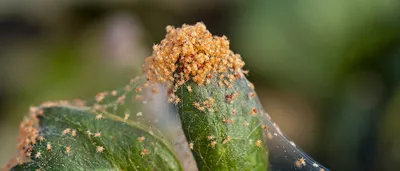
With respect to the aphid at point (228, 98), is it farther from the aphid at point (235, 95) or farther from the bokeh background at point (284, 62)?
the bokeh background at point (284, 62)

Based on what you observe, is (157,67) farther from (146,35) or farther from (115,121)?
(146,35)

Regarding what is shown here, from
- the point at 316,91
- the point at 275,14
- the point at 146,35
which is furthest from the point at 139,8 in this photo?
the point at 316,91

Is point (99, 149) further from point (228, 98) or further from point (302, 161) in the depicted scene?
point (302, 161)

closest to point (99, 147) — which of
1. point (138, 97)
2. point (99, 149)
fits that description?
point (99, 149)

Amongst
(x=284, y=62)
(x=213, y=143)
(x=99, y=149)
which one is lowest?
(x=213, y=143)

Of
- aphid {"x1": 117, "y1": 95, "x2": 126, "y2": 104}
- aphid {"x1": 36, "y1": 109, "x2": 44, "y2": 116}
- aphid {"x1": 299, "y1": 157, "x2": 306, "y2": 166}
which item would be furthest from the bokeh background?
aphid {"x1": 36, "y1": 109, "x2": 44, "y2": 116}

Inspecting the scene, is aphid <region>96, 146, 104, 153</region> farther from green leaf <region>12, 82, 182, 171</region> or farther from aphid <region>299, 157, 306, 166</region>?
aphid <region>299, 157, 306, 166</region>

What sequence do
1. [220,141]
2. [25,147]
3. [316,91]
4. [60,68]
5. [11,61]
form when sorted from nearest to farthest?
[220,141]
[25,147]
[316,91]
[60,68]
[11,61]
